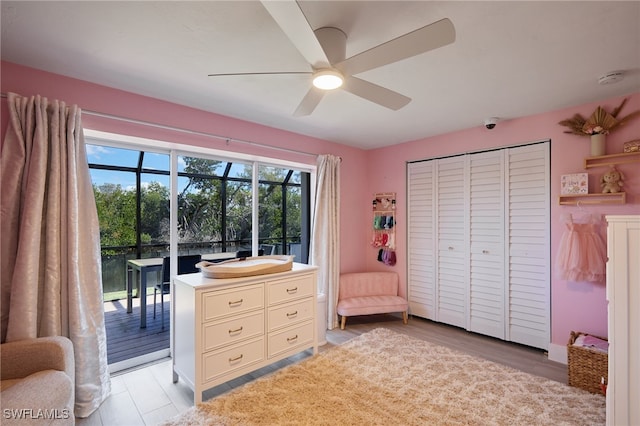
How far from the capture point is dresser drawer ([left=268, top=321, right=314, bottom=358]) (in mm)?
2523

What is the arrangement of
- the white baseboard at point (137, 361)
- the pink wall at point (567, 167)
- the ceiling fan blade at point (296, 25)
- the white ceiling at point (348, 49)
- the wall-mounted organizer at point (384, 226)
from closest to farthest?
the ceiling fan blade at point (296, 25), the white ceiling at point (348, 49), the pink wall at point (567, 167), the white baseboard at point (137, 361), the wall-mounted organizer at point (384, 226)

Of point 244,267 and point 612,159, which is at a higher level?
point 612,159

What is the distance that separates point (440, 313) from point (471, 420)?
184cm

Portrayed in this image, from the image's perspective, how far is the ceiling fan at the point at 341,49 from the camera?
1188 millimetres

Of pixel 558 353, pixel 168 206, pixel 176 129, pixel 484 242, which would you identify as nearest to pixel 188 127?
pixel 176 129

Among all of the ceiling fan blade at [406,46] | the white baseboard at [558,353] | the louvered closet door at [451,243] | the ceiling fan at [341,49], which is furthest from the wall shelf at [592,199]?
the ceiling fan blade at [406,46]

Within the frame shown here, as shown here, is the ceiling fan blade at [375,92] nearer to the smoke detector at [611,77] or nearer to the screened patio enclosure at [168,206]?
the smoke detector at [611,77]

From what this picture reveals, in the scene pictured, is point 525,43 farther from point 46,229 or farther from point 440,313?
point 46,229

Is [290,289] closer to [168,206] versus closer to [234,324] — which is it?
[234,324]

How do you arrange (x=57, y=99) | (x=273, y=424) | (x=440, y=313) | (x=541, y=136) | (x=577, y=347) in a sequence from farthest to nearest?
(x=440, y=313)
(x=541, y=136)
(x=577, y=347)
(x=57, y=99)
(x=273, y=424)

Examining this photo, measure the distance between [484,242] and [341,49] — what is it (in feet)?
8.83

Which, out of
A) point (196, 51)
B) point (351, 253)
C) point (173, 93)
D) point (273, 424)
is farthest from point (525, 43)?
point (351, 253)

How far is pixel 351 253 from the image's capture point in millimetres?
4234

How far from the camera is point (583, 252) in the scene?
2.52 m
